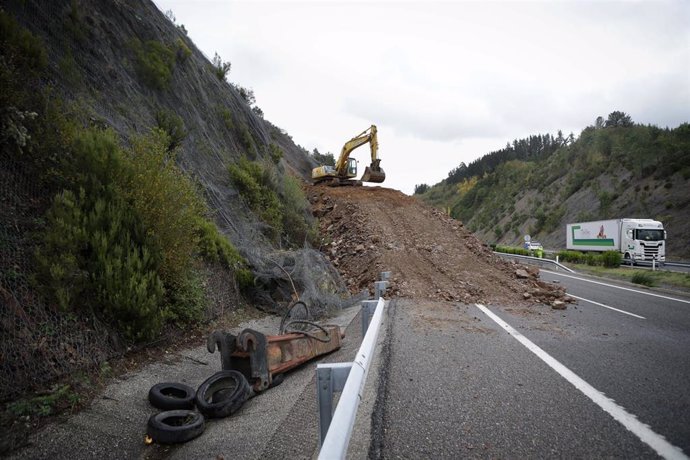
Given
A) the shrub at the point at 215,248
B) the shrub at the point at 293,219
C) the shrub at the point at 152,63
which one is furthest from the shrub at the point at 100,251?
the shrub at the point at 293,219

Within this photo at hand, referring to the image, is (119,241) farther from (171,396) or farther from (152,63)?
(152,63)

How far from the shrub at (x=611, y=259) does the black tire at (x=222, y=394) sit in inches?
1006

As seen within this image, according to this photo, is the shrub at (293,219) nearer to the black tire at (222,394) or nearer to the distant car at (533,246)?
the black tire at (222,394)

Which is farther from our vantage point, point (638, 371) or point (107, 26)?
point (107, 26)

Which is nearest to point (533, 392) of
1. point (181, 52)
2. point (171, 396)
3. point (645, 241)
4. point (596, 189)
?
point (171, 396)

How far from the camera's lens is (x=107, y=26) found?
37.0 feet

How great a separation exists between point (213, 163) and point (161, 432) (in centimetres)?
1114

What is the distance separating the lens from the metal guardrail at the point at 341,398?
152cm

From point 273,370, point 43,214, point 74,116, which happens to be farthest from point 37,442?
point 74,116

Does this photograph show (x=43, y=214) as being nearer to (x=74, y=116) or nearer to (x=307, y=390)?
(x=74, y=116)

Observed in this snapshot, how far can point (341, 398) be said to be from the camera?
1875 mm

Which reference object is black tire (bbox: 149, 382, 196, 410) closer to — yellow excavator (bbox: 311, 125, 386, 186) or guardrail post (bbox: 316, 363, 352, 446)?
guardrail post (bbox: 316, 363, 352, 446)

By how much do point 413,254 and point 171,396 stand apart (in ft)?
34.7

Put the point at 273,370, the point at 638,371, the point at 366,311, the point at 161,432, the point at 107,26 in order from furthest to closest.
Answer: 1. the point at 107,26
2. the point at 366,311
3. the point at 273,370
4. the point at 638,371
5. the point at 161,432
